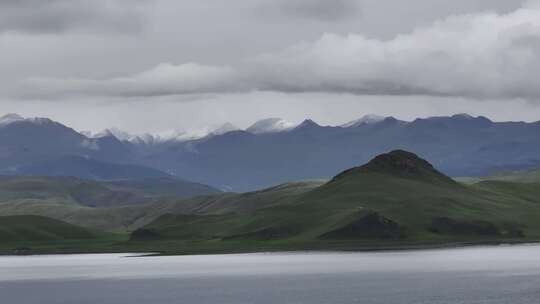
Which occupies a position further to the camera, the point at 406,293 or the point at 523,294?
the point at 406,293

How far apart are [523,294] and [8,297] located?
87595 millimetres

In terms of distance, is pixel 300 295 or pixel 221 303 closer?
pixel 221 303

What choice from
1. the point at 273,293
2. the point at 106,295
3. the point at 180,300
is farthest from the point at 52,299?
the point at 273,293

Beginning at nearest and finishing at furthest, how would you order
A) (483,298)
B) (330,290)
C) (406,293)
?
(483,298), (406,293), (330,290)

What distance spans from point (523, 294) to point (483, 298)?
7301 millimetres

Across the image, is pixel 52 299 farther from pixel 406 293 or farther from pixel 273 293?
pixel 406 293

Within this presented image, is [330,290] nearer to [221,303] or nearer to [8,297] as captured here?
[221,303]

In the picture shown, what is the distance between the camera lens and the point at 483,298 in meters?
157

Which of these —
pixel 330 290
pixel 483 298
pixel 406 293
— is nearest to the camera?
pixel 483 298

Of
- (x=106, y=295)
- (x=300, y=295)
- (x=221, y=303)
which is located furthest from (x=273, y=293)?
(x=106, y=295)

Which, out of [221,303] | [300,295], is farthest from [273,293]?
[221,303]

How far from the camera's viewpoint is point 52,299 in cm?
18112

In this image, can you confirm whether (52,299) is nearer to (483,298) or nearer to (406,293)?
(406,293)

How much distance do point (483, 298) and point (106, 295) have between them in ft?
218
